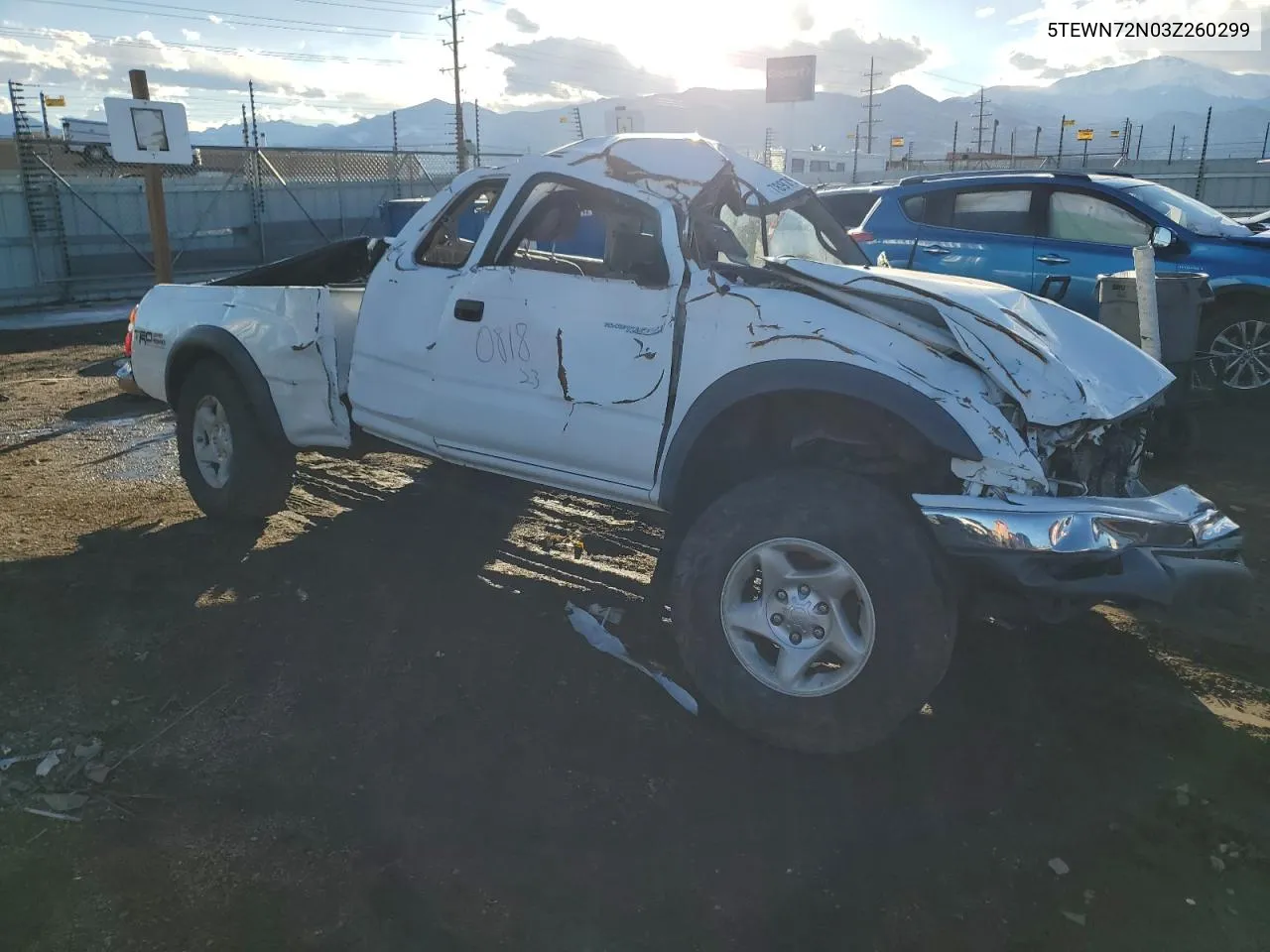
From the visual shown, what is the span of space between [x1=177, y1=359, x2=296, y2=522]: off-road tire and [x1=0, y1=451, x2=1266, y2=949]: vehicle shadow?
68cm

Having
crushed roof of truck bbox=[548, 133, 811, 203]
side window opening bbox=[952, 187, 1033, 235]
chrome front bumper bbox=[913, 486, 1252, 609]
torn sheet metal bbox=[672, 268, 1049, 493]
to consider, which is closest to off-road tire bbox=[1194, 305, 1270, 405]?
side window opening bbox=[952, 187, 1033, 235]

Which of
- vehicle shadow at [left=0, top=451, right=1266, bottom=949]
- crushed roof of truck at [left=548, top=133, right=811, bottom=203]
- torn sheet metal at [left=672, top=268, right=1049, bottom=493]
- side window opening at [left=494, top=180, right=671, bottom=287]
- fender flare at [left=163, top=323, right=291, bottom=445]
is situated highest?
crushed roof of truck at [left=548, top=133, right=811, bottom=203]

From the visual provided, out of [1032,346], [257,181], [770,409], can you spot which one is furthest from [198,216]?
[1032,346]

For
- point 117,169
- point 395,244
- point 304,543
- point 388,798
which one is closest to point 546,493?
point 304,543

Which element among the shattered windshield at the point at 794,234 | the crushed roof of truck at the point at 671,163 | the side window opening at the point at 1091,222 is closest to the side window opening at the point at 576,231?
the crushed roof of truck at the point at 671,163

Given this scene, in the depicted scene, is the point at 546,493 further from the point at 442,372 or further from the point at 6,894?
the point at 6,894

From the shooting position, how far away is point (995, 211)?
824 centimetres

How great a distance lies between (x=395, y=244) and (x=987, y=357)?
2.82m

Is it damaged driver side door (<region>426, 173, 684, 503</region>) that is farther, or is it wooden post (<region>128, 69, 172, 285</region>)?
wooden post (<region>128, 69, 172, 285</region>)

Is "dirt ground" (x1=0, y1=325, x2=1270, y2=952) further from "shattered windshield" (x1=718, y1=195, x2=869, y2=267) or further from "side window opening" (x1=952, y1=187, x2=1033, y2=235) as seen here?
"side window opening" (x1=952, y1=187, x2=1033, y2=235)

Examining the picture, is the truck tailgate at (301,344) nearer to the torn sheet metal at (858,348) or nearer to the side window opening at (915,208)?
the torn sheet metal at (858,348)

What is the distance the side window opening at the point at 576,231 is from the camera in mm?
3592

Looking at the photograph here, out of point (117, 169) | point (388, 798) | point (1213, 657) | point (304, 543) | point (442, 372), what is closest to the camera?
point (388, 798)

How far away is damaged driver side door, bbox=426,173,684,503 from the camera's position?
11.7 feet
